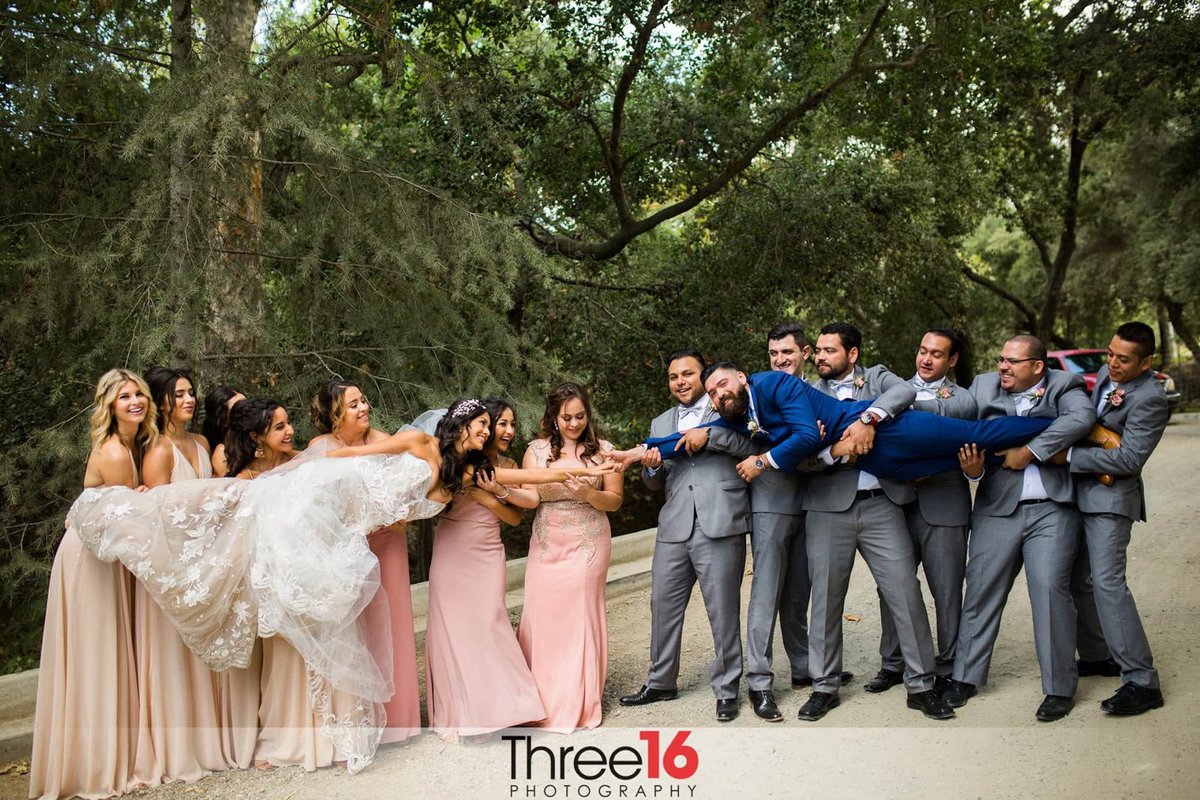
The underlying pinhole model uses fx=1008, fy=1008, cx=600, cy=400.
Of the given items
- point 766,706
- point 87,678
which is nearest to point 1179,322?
point 766,706

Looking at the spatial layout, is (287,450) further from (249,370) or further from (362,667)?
(249,370)

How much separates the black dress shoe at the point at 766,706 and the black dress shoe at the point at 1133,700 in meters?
1.58

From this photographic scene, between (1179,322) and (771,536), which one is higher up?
(1179,322)

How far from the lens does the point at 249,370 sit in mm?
7453

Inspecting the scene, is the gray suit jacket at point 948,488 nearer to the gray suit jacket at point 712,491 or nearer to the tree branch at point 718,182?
the gray suit jacket at point 712,491

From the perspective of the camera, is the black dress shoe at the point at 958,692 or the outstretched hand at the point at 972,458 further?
the black dress shoe at the point at 958,692

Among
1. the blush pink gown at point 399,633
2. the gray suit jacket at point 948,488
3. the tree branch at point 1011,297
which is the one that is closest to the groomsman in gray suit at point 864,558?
the gray suit jacket at point 948,488

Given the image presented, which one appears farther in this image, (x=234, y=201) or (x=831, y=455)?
(x=234, y=201)

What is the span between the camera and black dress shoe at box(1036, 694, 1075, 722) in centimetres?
490

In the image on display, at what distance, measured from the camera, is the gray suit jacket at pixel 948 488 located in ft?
17.7

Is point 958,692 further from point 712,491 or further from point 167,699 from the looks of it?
point 167,699

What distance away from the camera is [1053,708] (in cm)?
492

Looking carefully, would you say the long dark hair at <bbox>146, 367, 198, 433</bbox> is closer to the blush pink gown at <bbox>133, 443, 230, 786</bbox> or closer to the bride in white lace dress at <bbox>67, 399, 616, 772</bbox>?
the bride in white lace dress at <bbox>67, 399, 616, 772</bbox>

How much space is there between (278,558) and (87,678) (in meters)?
1.04
